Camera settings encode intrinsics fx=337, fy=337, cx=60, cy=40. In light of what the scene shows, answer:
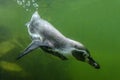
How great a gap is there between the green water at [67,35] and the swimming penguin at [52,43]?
33 mm

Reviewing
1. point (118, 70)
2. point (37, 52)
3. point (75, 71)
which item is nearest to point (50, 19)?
point (37, 52)

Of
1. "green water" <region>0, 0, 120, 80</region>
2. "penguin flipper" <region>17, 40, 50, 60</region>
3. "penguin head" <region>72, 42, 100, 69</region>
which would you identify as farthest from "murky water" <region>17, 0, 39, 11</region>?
"penguin head" <region>72, 42, 100, 69</region>

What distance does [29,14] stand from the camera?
257cm

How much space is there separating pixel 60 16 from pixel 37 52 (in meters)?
0.32

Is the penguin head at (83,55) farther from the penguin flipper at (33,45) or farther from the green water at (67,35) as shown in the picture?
the penguin flipper at (33,45)

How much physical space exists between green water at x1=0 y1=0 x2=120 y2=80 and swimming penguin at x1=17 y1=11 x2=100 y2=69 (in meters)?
0.03

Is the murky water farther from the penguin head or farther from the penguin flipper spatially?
the penguin head

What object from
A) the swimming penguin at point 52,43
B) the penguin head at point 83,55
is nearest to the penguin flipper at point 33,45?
the swimming penguin at point 52,43

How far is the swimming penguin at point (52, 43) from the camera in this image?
2.37 meters

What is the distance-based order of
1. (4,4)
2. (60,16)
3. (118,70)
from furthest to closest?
(4,4)
(60,16)
(118,70)

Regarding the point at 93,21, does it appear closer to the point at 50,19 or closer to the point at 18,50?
the point at 50,19

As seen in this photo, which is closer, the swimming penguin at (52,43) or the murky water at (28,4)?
the swimming penguin at (52,43)

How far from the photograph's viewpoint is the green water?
234cm

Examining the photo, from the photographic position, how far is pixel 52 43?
2.45m
